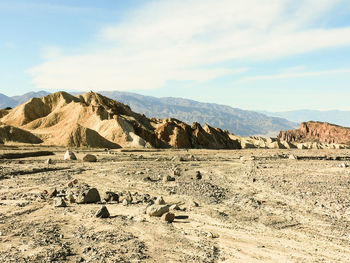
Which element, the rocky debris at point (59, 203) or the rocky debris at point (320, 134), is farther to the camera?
the rocky debris at point (320, 134)

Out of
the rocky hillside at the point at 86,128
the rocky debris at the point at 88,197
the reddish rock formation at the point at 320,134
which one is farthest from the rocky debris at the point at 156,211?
the reddish rock formation at the point at 320,134

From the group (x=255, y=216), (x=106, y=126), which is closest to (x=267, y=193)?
(x=255, y=216)

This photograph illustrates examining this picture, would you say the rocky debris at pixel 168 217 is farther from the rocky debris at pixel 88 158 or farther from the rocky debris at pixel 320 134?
the rocky debris at pixel 320 134

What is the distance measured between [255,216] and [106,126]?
6498cm

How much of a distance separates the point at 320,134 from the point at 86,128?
488 ft

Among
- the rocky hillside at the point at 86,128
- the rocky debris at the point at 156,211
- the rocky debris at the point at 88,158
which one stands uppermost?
the rocky hillside at the point at 86,128

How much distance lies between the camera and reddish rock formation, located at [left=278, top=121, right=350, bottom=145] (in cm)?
16062

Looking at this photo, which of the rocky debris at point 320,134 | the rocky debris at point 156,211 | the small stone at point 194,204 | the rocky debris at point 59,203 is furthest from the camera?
the rocky debris at point 320,134

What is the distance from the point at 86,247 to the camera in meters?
8.96

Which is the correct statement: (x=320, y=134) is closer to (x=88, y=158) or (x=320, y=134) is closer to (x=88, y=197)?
(x=88, y=158)

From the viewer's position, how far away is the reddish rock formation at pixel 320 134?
160625 mm

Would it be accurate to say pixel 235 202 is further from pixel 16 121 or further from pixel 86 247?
pixel 16 121

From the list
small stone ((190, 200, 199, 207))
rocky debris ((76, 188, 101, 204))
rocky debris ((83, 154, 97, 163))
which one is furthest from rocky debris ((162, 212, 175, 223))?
rocky debris ((83, 154, 97, 163))

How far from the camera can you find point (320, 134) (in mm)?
174500
